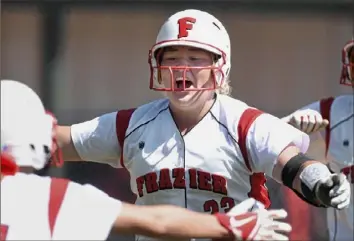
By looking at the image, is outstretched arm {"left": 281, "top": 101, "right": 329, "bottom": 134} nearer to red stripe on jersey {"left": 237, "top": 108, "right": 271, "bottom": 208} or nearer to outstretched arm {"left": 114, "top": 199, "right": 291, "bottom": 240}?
red stripe on jersey {"left": 237, "top": 108, "right": 271, "bottom": 208}

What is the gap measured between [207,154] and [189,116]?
0.50 feet

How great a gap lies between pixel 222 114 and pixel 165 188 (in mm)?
288

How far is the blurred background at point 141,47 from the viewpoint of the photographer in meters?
7.61

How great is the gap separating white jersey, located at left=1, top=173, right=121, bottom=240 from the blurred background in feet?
14.5

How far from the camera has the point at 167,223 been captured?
2.96 meters

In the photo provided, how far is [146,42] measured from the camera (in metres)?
7.98

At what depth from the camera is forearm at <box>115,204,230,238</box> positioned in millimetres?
2939

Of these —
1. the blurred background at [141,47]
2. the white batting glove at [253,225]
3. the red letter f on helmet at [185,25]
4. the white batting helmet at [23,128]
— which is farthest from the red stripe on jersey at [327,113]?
the blurred background at [141,47]

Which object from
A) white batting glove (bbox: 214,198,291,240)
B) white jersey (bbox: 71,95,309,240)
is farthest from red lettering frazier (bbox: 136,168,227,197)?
white batting glove (bbox: 214,198,291,240)

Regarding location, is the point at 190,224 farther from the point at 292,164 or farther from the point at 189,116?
the point at 189,116

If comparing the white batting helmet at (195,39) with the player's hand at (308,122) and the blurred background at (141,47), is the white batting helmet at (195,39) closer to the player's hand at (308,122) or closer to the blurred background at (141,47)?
the player's hand at (308,122)

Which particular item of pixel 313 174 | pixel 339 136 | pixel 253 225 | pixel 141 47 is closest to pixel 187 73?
pixel 313 174

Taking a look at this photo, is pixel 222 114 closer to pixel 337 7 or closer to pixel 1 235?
pixel 1 235

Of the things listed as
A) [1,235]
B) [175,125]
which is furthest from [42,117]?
[175,125]
